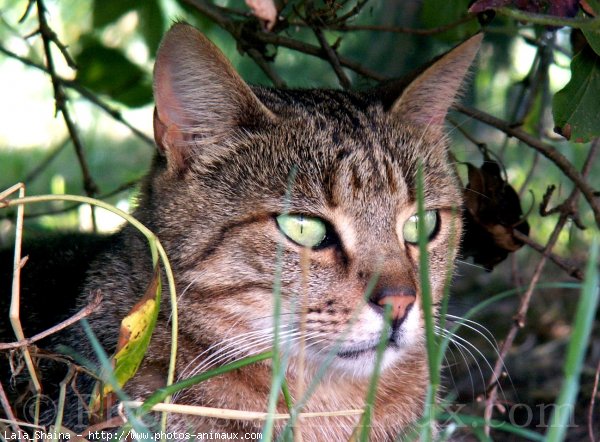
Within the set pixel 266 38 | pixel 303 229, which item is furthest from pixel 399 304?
pixel 266 38

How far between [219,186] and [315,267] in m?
0.37

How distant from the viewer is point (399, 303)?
2.06 meters

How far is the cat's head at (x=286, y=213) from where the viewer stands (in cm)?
212

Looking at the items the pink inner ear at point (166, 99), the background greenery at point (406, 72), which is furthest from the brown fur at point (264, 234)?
the background greenery at point (406, 72)

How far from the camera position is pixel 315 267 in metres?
2.17

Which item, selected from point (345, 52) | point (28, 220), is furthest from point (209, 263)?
point (345, 52)

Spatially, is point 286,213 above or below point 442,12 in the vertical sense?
below

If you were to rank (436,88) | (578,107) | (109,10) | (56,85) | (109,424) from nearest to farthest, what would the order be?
(109,424) < (578,107) < (436,88) < (56,85) < (109,10)

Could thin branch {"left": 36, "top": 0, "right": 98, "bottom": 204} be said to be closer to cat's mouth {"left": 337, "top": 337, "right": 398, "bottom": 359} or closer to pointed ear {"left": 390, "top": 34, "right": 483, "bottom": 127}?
pointed ear {"left": 390, "top": 34, "right": 483, "bottom": 127}

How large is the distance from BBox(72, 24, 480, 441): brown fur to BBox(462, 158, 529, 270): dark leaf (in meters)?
0.44

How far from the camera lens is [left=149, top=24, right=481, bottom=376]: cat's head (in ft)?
6.97

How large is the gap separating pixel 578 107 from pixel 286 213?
878mm

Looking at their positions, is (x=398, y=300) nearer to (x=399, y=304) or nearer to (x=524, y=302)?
(x=399, y=304)

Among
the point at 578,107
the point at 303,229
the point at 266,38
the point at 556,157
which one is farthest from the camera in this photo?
the point at 266,38
